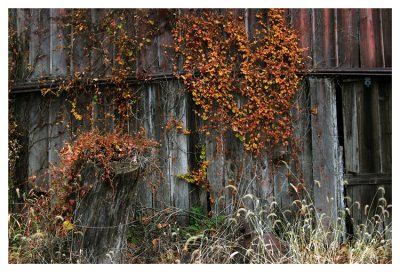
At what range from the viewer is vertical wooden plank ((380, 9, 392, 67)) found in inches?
239

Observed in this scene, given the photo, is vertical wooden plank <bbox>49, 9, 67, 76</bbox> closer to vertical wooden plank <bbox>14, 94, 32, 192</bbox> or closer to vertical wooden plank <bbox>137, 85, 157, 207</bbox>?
vertical wooden plank <bbox>14, 94, 32, 192</bbox>

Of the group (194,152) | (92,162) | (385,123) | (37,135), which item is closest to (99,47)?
(37,135)

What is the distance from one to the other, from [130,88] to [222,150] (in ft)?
4.69

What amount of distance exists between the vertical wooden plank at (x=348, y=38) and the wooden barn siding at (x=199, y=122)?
0.01 metres

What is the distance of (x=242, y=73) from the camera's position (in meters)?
5.94

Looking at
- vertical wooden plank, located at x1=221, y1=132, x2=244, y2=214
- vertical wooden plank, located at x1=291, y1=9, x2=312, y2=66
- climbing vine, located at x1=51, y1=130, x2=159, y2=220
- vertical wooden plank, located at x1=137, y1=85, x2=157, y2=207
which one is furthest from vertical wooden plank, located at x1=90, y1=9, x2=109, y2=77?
vertical wooden plank, located at x1=291, y1=9, x2=312, y2=66

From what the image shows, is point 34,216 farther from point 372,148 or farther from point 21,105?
point 372,148

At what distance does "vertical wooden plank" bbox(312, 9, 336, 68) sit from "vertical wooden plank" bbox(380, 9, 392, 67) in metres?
0.67

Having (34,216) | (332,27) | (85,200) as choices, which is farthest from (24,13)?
(332,27)

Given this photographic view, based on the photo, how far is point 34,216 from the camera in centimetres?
532

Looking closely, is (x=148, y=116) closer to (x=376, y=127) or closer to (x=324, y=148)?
(x=324, y=148)

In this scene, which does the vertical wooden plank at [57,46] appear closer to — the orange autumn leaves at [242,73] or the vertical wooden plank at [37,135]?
the vertical wooden plank at [37,135]

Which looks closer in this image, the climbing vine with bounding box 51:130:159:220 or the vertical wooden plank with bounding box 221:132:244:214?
the climbing vine with bounding box 51:130:159:220

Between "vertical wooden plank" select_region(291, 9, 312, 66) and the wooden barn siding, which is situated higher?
"vertical wooden plank" select_region(291, 9, 312, 66)
